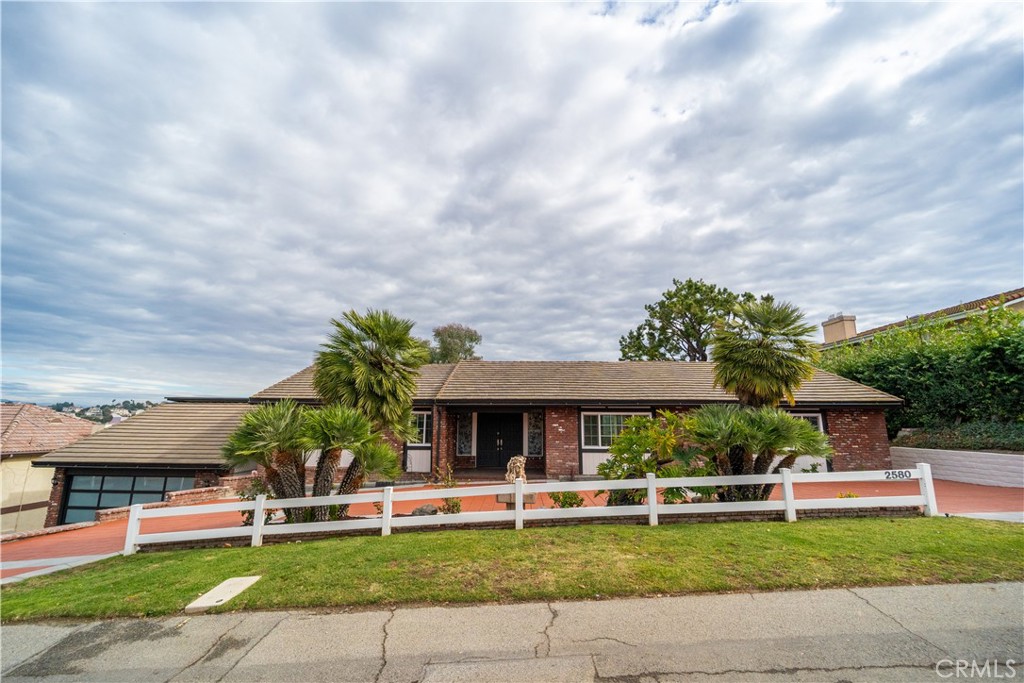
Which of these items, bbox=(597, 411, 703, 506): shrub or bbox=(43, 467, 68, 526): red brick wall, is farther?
bbox=(43, 467, 68, 526): red brick wall

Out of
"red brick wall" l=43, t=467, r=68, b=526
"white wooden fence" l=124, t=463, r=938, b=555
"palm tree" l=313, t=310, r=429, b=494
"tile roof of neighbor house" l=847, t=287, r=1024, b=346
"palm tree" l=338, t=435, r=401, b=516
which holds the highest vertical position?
"tile roof of neighbor house" l=847, t=287, r=1024, b=346

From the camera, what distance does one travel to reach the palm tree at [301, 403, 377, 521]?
7727 mm

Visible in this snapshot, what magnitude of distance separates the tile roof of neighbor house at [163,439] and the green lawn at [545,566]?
7.88 metres

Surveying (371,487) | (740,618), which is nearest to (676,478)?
(740,618)

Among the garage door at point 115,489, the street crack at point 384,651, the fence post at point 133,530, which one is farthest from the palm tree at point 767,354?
the garage door at point 115,489

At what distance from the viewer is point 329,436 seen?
25.4ft

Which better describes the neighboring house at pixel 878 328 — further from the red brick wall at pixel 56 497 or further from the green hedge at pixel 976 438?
the red brick wall at pixel 56 497

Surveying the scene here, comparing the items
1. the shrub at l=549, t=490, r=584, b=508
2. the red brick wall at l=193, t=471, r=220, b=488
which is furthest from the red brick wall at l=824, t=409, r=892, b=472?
the red brick wall at l=193, t=471, r=220, b=488

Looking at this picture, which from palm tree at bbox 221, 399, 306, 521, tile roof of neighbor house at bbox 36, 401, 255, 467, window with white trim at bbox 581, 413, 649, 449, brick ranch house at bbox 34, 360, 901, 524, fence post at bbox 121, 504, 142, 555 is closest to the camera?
fence post at bbox 121, 504, 142, 555

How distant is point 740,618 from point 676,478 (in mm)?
3429

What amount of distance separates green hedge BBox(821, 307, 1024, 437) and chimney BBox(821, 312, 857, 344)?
11.7 metres

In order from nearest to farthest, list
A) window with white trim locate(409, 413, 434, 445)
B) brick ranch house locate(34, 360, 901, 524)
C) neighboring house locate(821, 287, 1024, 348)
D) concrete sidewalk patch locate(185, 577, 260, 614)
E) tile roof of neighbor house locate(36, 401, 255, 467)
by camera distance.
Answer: concrete sidewalk patch locate(185, 577, 260, 614)
tile roof of neighbor house locate(36, 401, 255, 467)
brick ranch house locate(34, 360, 901, 524)
window with white trim locate(409, 413, 434, 445)
neighboring house locate(821, 287, 1024, 348)

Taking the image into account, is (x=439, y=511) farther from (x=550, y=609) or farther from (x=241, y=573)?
(x=550, y=609)

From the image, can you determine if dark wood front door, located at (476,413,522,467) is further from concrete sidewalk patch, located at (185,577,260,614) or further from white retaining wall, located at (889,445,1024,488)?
white retaining wall, located at (889,445,1024,488)
